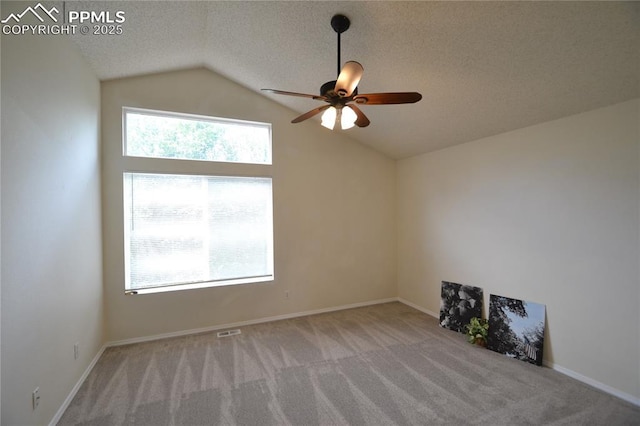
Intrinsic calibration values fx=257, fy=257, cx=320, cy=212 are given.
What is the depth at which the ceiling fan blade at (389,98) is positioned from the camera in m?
1.76

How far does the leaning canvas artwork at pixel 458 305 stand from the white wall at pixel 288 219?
1131 millimetres

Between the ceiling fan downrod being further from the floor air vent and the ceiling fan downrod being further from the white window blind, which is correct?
the floor air vent

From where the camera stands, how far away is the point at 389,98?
1.82 m

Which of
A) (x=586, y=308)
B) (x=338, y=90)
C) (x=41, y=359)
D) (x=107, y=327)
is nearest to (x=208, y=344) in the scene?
(x=107, y=327)

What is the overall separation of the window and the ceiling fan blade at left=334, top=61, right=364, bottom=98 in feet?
7.28

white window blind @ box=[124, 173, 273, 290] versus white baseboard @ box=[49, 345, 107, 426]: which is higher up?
white window blind @ box=[124, 173, 273, 290]

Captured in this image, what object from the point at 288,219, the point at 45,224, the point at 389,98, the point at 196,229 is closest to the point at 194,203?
the point at 196,229

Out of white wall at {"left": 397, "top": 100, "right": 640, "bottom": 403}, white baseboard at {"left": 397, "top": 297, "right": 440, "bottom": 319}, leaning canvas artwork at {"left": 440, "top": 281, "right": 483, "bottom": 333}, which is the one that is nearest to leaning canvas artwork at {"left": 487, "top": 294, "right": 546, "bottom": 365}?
white wall at {"left": 397, "top": 100, "right": 640, "bottom": 403}

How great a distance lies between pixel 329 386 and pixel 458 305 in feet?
6.95

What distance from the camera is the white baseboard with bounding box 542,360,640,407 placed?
2.09 metres

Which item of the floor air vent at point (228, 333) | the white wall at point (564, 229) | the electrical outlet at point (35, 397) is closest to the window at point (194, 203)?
the floor air vent at point (228, 333)

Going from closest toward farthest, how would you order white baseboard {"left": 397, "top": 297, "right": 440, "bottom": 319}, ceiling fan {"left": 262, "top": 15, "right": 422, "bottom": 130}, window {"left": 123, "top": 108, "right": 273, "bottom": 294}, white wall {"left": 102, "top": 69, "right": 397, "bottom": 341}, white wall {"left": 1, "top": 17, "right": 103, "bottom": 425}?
1. white wall {"left": 1, "top": 17, "right": 103, "bottom": 425}
2. ceiling fan {"left": 262, "top": 15, "right": 422, "bottom": 130}
3. white wall {"left": 102, "top": 69, "right": 397, "bottom": 341}
4. window {"left": 123, "top": 108, "right": 273, "bottom": 294}
5. white baseboard {"left": 397, "top": 297, "right": 440, "bottom": 319}

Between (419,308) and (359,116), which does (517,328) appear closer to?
(419,308)

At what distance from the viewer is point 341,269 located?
426 centimetres
